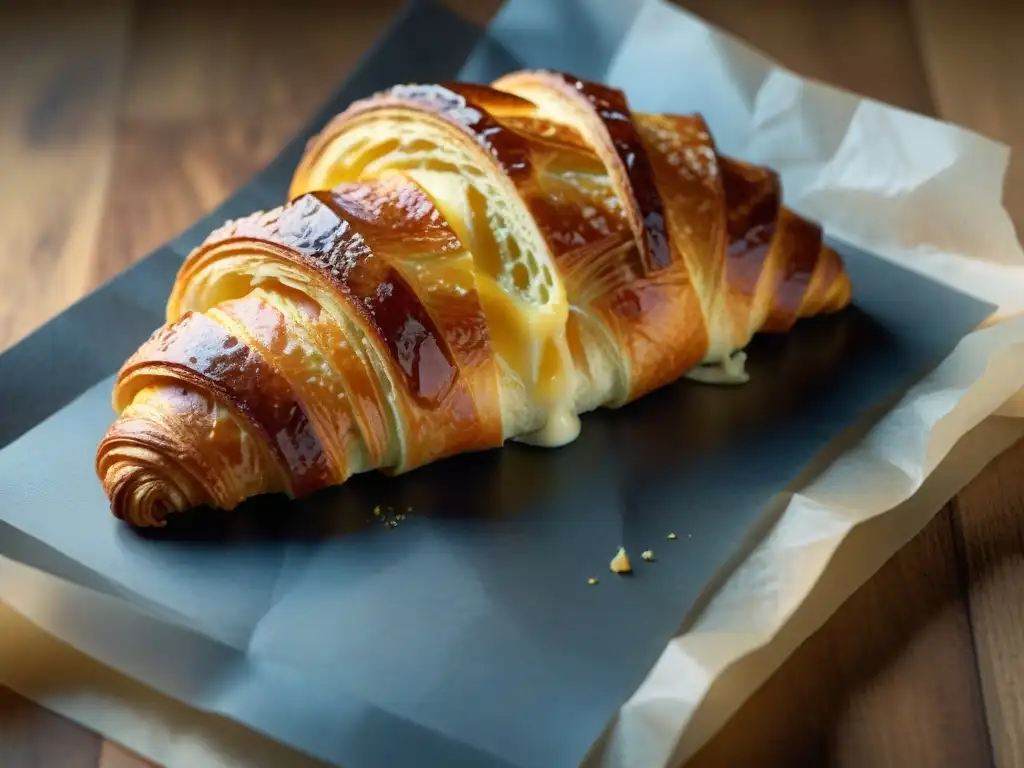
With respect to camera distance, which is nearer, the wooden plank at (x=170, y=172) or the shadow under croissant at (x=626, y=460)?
the shadow under croissant at (x=626, y=460)

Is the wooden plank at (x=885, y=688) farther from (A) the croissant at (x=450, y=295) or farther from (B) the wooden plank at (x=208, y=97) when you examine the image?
(B) the wooden plank at (x=208, y=97)

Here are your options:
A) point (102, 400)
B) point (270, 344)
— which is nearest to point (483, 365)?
point (270, 344)

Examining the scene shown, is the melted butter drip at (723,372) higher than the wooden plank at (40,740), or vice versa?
the wooden plank at (40,740)

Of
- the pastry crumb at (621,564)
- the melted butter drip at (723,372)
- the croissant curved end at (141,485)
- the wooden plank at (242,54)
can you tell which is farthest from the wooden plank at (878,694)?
the wooden plank at (242,54)

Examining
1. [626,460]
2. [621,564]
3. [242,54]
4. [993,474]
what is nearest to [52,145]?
[242,54]

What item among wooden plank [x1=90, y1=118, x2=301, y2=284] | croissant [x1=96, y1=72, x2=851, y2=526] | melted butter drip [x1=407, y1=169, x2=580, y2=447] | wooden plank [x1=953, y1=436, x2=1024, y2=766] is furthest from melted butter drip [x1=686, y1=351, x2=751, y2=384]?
wooden plank [x1=90, y1=118, x2=301, y2=284]
